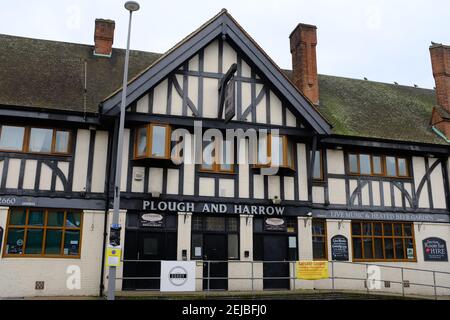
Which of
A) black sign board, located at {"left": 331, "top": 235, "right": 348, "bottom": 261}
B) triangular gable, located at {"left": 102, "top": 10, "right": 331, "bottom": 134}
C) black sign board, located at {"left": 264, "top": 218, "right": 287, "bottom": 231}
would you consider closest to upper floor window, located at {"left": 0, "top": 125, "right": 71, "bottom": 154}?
triangular gable, located at {"left": 102, "top": 10, "right": 331, "bottom": 134}

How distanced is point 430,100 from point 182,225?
15592mm

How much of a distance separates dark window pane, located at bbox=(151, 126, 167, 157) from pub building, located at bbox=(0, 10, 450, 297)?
5 cm

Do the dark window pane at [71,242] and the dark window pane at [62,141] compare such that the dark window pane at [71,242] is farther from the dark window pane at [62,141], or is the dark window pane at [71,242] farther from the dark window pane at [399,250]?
the dark window pane at [399,250]

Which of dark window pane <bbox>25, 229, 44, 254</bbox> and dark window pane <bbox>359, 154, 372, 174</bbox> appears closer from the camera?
dark window pane <bbox>25, 229, 44, 254</bbox>

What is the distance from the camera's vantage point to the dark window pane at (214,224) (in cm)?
1661

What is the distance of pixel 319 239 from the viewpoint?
59.1 ft

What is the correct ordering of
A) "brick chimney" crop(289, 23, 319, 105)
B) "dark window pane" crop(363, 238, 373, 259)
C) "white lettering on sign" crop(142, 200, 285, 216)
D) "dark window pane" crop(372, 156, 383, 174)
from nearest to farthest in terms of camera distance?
"white lettering on sign" crop(142, 200, 285, 216) → "dark window pane" crop(363, 238, 373, 259) → "dark window pane" crop(372, 156, 383, 174) → "brick chimney" crop(289, 23, 319, 105)

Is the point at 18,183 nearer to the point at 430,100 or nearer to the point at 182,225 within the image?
the point at 182,225

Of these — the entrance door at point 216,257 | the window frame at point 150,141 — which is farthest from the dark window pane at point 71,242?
the entrance door at point 216,257

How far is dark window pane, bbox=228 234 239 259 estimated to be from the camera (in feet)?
54.3

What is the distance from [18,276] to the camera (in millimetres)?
14688

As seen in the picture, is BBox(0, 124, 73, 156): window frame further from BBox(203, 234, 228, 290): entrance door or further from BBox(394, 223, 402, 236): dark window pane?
BBox(394, 223, 402, 236): dark window pane

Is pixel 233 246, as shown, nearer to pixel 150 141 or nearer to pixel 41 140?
pixel 150 141

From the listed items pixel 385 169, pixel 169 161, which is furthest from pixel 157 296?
pixel 385 169
